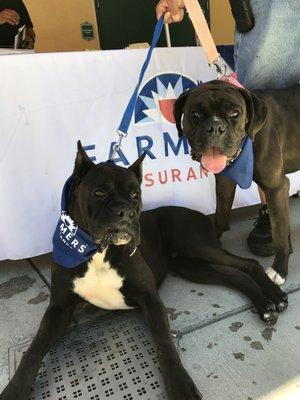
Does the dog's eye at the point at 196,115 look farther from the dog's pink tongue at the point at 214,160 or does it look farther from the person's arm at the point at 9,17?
the person's arm at the point at 9,17

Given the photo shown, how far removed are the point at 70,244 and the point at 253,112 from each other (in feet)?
3.73

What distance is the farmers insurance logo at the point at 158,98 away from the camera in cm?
270

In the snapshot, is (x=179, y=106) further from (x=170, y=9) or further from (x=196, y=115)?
(x=170, y=9)

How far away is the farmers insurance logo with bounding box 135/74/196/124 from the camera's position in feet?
8.86

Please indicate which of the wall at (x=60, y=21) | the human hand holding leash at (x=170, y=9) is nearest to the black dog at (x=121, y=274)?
the human hand holding leash at (x=170, y=9)

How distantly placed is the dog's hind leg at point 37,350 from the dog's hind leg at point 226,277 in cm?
77

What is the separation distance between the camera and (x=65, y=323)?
1898 mm

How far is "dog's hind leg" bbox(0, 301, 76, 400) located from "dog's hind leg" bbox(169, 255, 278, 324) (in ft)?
2.51

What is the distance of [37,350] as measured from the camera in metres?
1.67

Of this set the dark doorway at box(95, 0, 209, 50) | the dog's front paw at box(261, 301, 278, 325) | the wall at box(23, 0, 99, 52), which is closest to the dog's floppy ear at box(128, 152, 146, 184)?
the dog's front paw at box(261, 301, 278, 325)

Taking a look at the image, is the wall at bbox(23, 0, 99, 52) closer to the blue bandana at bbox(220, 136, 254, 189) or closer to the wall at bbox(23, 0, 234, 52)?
the wall at bbox(23, 0, 234, 52)

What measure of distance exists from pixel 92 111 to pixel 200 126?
2.88 ft

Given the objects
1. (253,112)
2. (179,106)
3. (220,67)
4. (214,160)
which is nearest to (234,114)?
(253,112)

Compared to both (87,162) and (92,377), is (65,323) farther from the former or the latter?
(87,162)
